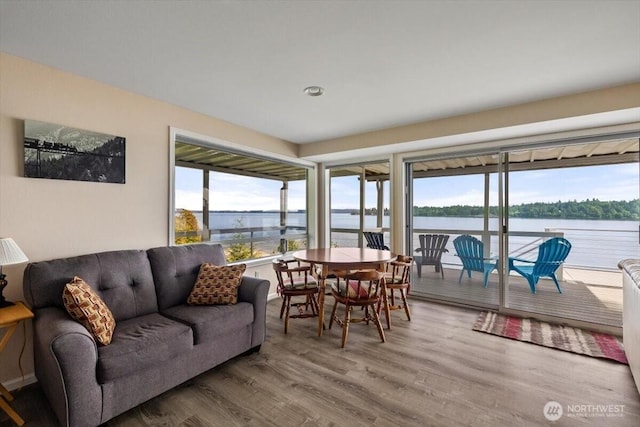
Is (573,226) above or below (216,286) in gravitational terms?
above

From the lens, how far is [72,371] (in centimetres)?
164

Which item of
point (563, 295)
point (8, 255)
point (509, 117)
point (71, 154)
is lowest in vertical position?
point (563, 295)

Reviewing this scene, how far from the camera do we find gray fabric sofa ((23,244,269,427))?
1693 millimetres

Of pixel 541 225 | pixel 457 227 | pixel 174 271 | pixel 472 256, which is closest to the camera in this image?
pixel 174 271

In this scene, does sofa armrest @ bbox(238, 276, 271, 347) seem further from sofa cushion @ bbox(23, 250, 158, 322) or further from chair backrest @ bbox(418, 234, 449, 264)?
chair backrest @ bbox(418, 234, 449, 264)

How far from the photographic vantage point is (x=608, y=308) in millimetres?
3494

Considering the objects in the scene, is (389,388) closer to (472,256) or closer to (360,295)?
(360,295)

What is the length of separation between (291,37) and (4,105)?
7.06ft

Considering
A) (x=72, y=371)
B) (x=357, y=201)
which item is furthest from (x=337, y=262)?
(x=357, y=201)

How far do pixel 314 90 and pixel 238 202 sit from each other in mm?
2047

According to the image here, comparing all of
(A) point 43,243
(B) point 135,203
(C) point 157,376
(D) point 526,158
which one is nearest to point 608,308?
(D) point 526,158

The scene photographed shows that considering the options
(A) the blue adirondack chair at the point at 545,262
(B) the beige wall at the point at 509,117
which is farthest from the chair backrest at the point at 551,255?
(B) the beige wall at the point at 509,117

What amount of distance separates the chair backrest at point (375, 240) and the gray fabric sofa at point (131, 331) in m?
2.57

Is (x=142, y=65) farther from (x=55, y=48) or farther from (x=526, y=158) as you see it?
(x=526, y=158)
